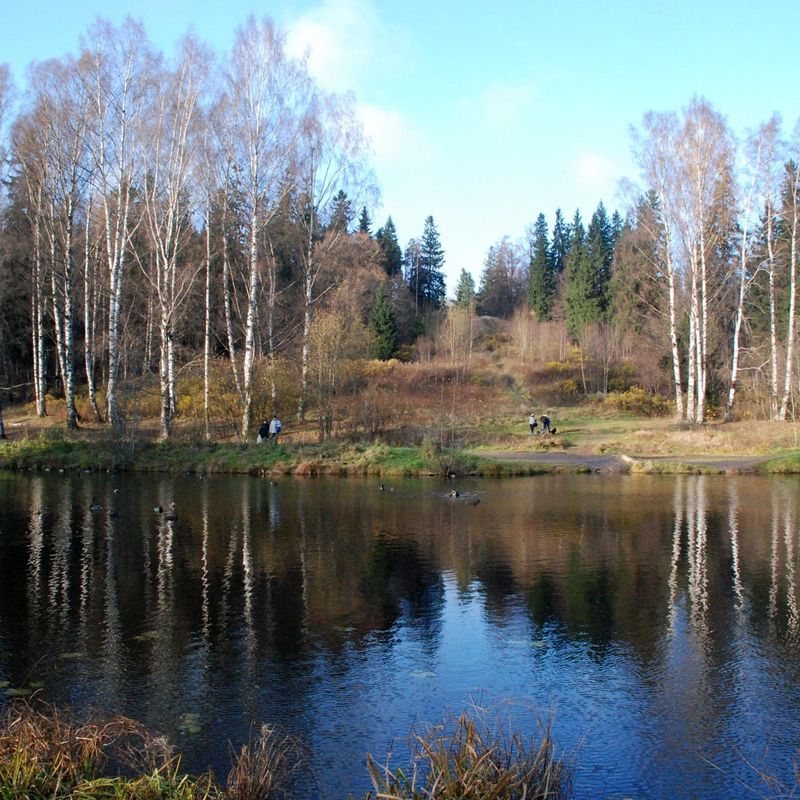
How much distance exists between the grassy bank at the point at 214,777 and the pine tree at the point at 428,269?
269 feet

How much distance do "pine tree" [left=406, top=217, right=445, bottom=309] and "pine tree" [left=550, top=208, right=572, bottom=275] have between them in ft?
43.4

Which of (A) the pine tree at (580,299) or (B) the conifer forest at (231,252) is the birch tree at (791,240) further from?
(A) the pine tree at (580,299)

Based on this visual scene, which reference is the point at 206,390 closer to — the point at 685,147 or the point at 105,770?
the point at 685,147

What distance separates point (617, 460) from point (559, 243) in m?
70.5

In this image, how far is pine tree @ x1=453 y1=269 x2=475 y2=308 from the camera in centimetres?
7438

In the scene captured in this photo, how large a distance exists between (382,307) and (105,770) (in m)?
56.6

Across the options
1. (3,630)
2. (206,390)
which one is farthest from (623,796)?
(206,390)

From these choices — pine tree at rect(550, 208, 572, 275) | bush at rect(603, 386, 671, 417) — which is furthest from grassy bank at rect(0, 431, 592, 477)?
pine tree at rect(550, 208, 572, 275)

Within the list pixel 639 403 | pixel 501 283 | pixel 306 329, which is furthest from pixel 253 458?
pixel 501 283

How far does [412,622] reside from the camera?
9.90 metres

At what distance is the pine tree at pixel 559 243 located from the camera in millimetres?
92750

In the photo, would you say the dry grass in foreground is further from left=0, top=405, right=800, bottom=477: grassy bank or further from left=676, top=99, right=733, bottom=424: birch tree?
left=676, top=99, right=733, bottom=424: birch tree

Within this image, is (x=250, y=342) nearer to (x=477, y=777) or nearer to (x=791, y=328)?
(x=791, y=328)

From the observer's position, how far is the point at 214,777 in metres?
5.73
